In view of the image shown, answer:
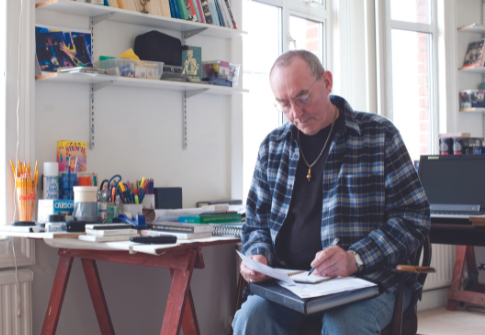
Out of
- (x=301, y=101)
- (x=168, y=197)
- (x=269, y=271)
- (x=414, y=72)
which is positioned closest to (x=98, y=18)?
(x=168, y=197)

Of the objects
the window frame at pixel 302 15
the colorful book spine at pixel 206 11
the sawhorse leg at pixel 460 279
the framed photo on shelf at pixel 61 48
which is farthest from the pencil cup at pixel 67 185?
the sawhorse leg at pixel 460 279

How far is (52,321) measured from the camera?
199cm

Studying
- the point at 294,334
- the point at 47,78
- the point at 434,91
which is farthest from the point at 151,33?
the point at 434,91

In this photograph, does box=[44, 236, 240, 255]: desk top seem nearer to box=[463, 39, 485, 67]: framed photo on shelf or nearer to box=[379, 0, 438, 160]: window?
box=[379, 0, 438, 160]: window

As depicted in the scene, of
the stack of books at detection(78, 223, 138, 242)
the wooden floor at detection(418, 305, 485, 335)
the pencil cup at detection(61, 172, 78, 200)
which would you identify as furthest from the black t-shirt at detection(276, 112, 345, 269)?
the wooden floor at detection(418, 305, 485, 335)

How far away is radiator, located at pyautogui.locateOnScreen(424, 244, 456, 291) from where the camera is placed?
378 centimetres

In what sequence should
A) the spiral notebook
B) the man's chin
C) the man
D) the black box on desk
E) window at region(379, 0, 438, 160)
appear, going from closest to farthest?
the man < the man's chin < the spiral notebook < the black box on desk < window at region(379, 0, 438, 160)

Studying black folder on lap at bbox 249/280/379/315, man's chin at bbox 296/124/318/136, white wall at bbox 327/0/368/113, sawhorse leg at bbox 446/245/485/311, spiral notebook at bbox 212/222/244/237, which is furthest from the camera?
sawhorse leg at bbox 446/245/485/311

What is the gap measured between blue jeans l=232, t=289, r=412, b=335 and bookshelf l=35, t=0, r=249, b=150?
112 cm

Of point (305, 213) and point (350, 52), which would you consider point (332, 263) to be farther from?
point (350, 52)

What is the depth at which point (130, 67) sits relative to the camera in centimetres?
217

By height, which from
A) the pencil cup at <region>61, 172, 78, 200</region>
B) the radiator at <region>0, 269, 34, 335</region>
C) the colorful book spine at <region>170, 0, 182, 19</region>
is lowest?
the radiator at <region>0, 269, 34, 335</region>

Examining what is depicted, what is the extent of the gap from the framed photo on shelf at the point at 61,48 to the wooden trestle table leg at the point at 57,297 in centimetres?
77

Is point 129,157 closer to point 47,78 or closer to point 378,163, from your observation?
point 47,78
